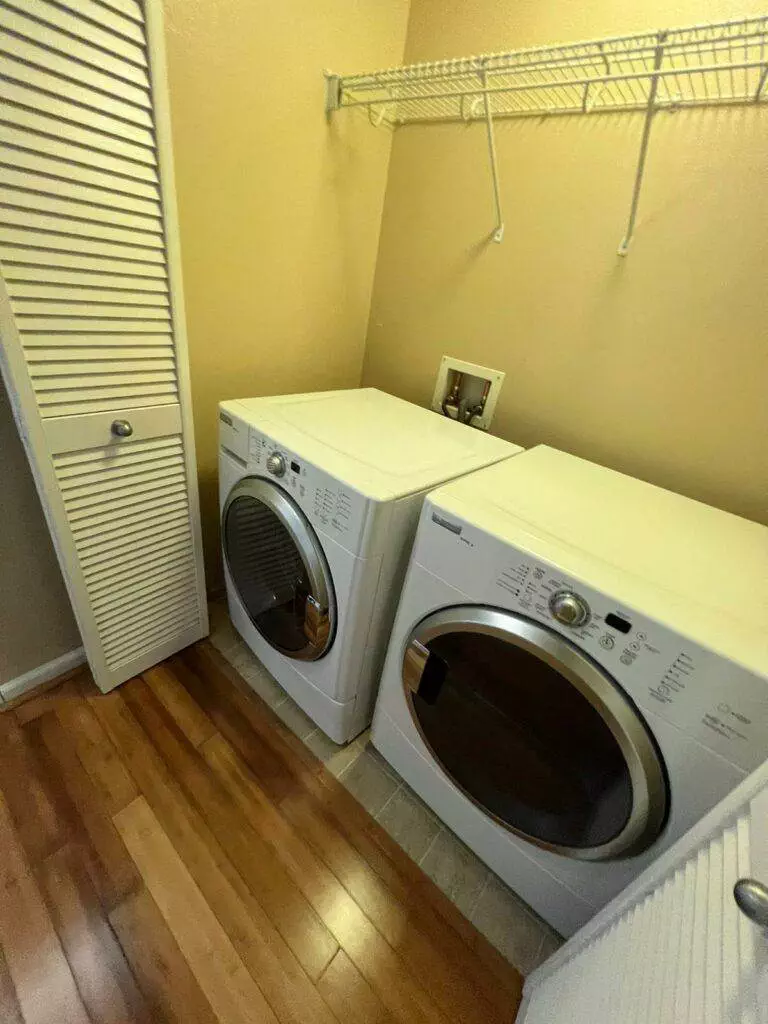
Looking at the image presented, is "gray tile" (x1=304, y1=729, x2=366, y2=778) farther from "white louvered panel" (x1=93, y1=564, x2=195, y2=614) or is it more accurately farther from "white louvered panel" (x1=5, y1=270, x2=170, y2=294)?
"white louvered panel" (x1=5, y1=270, x2=170, y2=294)

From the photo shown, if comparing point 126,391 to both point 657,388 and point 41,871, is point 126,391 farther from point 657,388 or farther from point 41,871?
point 657,388

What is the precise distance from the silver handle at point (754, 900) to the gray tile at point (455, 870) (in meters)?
0.85

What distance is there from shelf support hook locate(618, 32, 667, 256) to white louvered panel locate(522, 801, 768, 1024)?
3.74 feet

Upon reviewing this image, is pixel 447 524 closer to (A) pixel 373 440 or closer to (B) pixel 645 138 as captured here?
(A) pixel 373 440

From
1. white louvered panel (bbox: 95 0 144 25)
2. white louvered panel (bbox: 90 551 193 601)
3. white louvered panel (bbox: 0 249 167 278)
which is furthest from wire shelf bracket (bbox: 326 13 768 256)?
white louvered panel (bbox: 90 551 193 601)

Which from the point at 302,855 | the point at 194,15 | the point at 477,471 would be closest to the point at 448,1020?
the point at 302,855

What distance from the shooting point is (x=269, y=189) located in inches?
46.8

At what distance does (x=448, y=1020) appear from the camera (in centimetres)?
84

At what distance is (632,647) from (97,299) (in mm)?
1175

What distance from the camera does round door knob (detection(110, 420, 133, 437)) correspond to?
980mm

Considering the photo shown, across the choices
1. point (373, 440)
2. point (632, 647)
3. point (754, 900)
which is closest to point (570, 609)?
point (632, 647)

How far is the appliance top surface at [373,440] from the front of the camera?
90cm

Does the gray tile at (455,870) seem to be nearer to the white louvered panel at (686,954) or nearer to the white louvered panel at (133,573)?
the white louvered panel at (686,954)

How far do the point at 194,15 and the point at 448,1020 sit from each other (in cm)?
216
